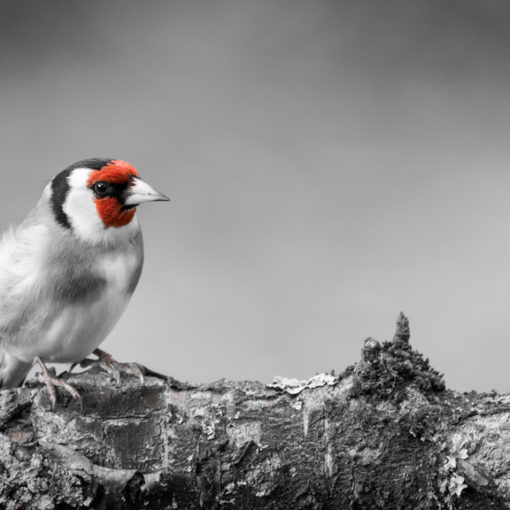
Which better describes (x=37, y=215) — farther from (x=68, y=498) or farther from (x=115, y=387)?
(x=68, y=498)

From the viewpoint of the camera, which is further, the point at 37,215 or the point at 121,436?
the point at 37,215

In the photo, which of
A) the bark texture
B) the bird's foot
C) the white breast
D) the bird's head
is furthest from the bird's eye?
the bark texture

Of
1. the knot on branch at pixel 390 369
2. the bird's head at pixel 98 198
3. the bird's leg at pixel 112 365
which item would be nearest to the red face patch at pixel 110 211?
the bird's head at pixel 98 198

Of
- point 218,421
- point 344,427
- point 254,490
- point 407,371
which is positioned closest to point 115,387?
point 218,421

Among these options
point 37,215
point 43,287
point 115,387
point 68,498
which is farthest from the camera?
point 37,215

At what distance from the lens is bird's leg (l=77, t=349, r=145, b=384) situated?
1.98 m

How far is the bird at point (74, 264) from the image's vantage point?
2262 millimetres

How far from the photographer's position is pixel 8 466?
1741mm

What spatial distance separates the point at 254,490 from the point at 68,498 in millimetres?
449

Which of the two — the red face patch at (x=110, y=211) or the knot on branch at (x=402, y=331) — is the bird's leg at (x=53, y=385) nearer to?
the red face patch at (x=110, y=211)

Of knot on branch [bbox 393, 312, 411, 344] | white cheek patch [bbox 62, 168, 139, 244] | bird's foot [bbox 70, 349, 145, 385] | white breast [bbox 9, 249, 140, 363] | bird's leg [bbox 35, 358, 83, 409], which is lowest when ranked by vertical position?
bird's leg [bbox 35, 358, 83, 409]

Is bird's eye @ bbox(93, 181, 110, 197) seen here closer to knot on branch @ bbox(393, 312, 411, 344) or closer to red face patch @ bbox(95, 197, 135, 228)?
red face patch @ bbox(95, 197, 135, 228)

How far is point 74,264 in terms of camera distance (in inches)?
89.1

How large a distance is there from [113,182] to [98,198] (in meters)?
0.07
